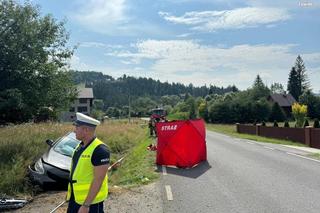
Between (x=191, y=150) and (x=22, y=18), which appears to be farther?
(x=22, y=18)

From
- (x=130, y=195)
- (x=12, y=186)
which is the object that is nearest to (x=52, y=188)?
(x=12, y=186)

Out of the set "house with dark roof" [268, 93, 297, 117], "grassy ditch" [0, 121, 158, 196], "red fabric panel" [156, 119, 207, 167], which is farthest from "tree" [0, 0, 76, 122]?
"house with dark roof" [268, 93, 297, 117]

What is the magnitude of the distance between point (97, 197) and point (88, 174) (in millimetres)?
284

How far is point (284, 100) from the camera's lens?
407ft

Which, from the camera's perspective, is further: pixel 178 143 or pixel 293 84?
pixel 293 84

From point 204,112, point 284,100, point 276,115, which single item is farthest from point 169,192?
point 284,100

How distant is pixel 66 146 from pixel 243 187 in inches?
212

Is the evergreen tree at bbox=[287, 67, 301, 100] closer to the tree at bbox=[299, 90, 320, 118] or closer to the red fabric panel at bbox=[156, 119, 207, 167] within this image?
the tree at bbox=[299, 90, 320, 118]

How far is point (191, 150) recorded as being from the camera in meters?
14.4

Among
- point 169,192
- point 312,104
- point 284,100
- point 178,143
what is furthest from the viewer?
point 284,100

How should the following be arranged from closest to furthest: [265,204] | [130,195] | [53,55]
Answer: [265,204] < [130,195] < [53,55]

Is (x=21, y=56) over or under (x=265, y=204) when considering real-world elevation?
over

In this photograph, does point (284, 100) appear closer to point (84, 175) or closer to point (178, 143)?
point (178, 143)

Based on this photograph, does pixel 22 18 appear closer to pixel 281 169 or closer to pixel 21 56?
pixel 21 56
